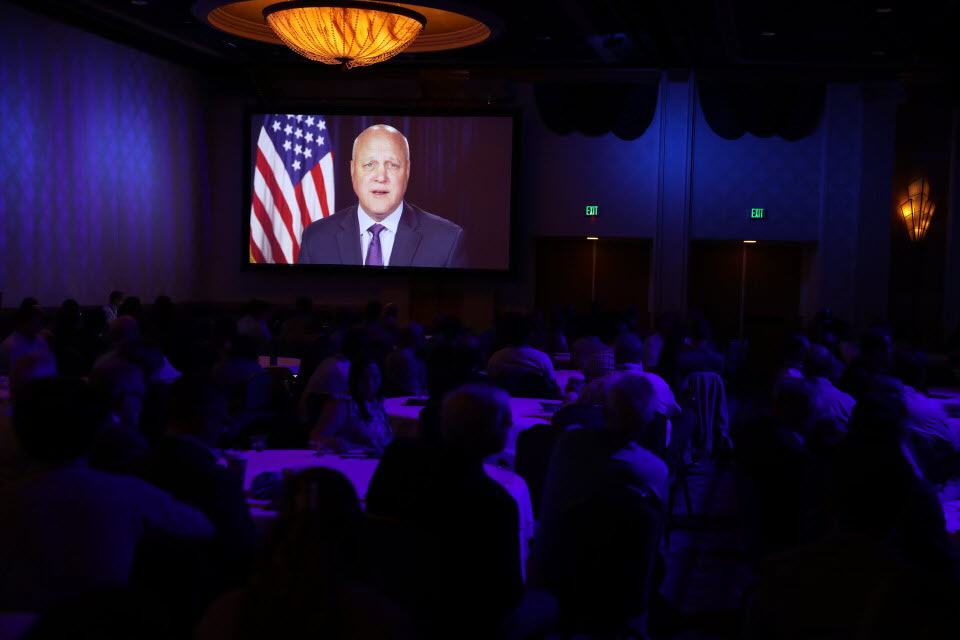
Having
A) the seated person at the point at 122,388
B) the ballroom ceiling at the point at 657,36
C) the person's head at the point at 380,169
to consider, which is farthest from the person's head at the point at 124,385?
the person's head at the point at 380,169

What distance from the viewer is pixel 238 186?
16.8 meters

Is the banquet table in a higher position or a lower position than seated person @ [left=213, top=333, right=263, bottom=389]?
lower

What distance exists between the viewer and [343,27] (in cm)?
878

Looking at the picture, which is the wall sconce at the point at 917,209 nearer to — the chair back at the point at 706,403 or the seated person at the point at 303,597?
the chair back at the point at 706,403

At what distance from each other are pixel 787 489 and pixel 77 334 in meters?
6.54

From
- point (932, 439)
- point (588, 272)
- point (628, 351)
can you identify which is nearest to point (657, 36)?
point (588, 272)

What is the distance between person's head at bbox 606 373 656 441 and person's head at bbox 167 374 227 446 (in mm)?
1578

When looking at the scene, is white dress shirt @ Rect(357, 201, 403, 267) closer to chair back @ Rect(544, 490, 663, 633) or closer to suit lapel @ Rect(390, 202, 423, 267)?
suit lapel @ Rect(390, 202, 423, 267)

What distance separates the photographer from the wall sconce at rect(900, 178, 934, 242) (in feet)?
50.5

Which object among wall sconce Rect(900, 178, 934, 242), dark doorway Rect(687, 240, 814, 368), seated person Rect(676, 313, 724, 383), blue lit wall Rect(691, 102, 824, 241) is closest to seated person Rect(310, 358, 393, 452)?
seated person Rect(676, 313, 724, 383)

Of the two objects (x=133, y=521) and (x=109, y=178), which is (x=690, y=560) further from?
(x=109, y=178)

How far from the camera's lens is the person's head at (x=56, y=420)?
273cm

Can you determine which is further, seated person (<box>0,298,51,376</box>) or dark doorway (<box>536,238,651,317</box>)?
dark doorway (<box>536,238,651,317</box>)

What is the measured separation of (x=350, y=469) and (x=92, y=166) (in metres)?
10.4
